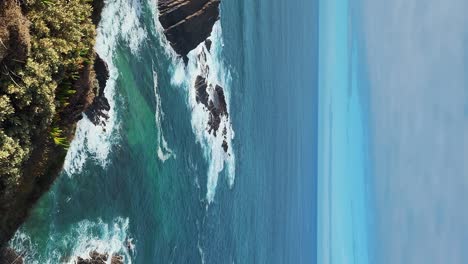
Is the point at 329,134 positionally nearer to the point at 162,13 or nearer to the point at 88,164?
the point at 162,13

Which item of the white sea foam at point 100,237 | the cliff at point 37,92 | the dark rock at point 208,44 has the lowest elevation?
the white sea foam at point 100,237

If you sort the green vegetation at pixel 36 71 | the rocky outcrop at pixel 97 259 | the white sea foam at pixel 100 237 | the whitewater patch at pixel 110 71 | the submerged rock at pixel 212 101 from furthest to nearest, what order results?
the submerged rock at pixel 212 101 < the whitewater patch at pixel 110 71 < the rocky outcrop at pixel 97 259 < the white sea foam at pixel 100 237 < the green vegetation at pixel 36 71

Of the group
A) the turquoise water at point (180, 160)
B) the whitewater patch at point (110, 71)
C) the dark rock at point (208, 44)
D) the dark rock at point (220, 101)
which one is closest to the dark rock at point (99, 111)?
the whitewater patch at point (110, 71)

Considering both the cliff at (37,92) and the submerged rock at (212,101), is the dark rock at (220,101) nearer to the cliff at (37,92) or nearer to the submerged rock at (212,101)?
the submerged rock at (212,101)

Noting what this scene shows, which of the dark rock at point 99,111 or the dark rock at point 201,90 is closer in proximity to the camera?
the dark rock at point 99,111

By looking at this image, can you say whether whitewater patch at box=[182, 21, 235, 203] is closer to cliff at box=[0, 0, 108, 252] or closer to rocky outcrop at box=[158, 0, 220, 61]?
rocky outcrop at box=[158, 0, 220, 61]

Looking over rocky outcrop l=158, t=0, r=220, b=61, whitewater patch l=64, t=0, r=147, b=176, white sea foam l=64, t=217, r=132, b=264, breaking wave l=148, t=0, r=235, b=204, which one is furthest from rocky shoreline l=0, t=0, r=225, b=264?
whitewater patch l=64, t=0, r=147, b=176
